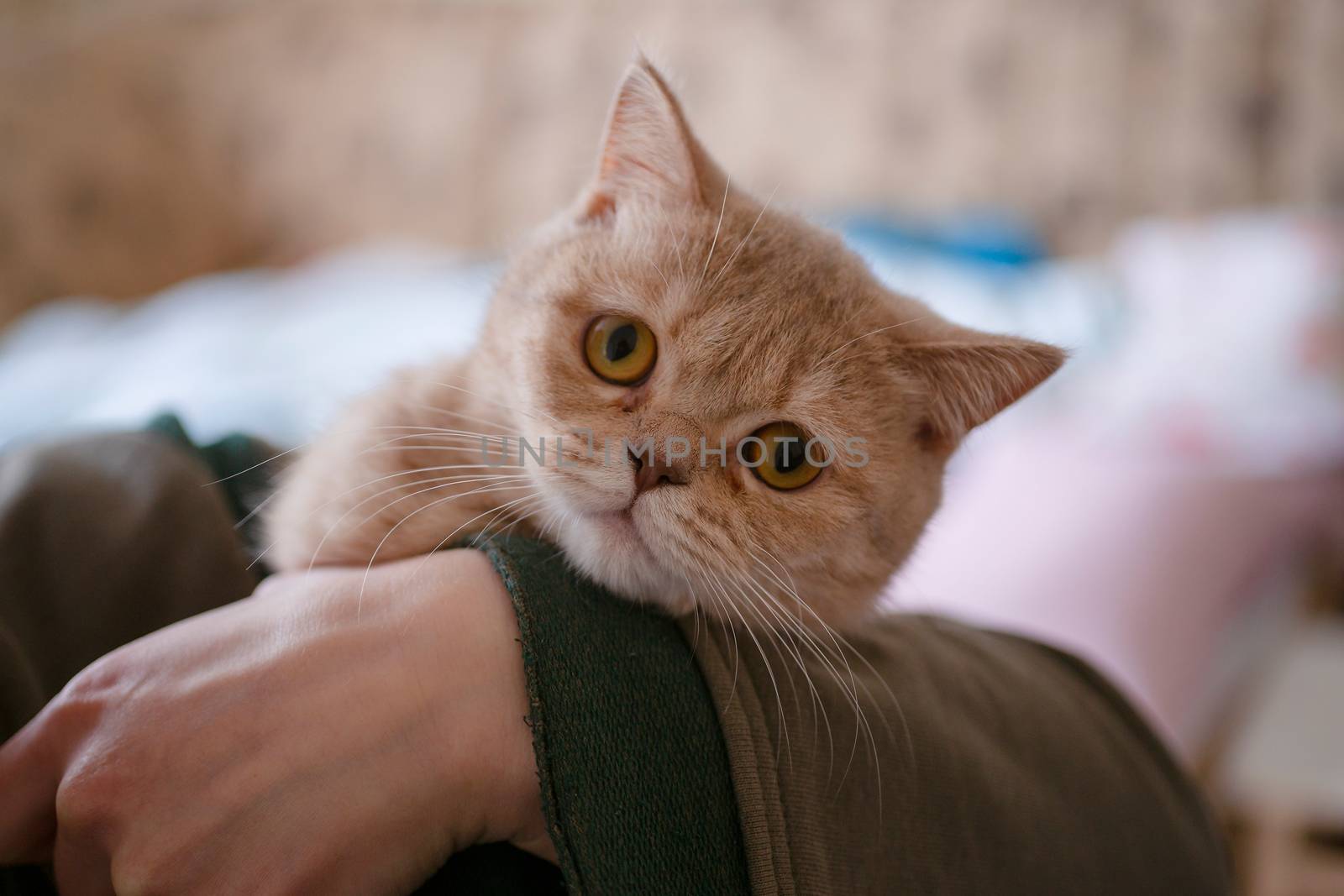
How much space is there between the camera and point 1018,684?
876 millimetres

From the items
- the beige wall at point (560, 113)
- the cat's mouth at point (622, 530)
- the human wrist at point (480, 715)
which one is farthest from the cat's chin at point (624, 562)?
the beige wall at point (560, 113)

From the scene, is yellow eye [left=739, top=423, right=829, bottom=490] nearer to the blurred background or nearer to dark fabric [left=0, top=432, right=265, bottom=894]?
the blurred background

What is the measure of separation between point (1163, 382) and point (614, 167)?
1870mm

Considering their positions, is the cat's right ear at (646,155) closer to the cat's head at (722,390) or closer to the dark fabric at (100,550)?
the cat's head at (722,390)

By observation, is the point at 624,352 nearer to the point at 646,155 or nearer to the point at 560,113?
the point at 646,155

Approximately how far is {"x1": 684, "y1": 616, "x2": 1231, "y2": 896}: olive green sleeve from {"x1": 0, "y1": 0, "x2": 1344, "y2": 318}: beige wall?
2.12 m

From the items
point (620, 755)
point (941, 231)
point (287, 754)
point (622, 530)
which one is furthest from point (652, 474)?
point (941, 231)

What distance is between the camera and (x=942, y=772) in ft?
2.37

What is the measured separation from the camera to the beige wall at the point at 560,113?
2613 mm

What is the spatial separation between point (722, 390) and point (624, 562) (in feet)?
0.60

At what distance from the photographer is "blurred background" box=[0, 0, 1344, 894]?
5.28 ft

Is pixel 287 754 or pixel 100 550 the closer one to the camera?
pixel 287 754

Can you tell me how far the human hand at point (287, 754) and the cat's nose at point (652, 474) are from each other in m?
0.17

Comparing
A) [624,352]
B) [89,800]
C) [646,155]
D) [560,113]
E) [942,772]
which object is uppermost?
[560,113]
